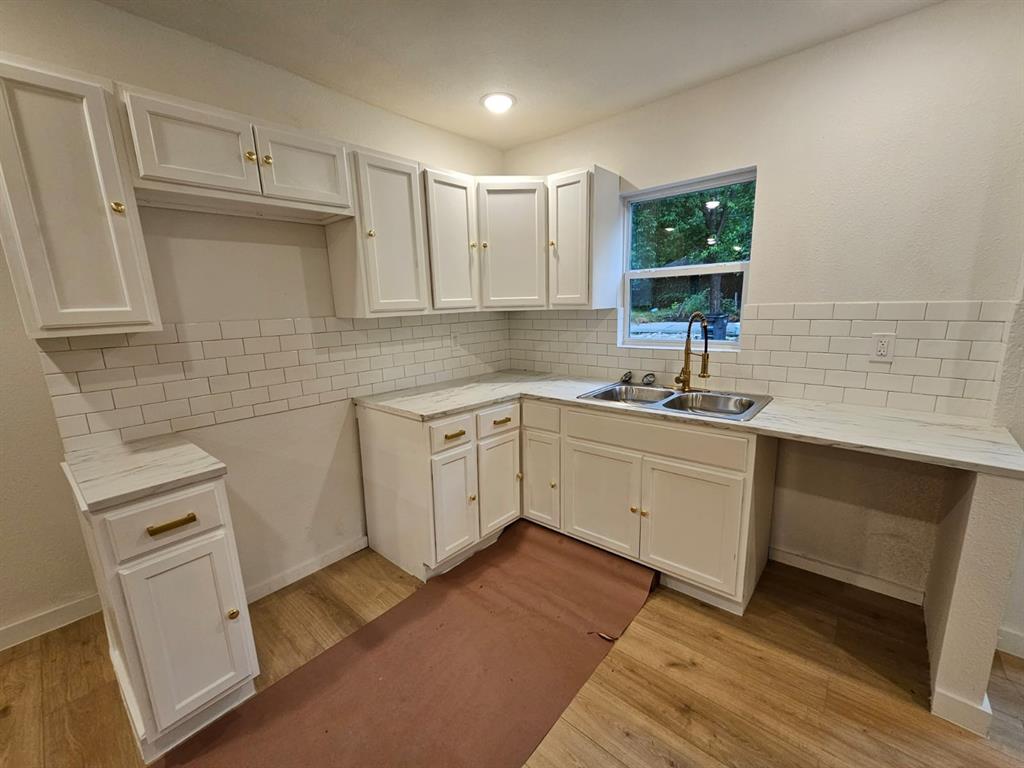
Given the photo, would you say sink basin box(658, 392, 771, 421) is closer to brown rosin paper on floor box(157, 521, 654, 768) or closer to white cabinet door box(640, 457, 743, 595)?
white cabinet door box(640, 457, 743, 595)

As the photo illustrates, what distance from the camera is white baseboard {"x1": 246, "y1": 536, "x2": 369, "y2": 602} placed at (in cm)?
214

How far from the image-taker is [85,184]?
138 centimetres

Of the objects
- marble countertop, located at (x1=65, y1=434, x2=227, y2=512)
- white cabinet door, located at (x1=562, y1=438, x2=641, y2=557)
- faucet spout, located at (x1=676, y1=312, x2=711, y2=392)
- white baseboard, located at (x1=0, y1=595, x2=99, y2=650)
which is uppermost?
faucet spout, located at (x1=676, y1=312, x2=711, y2=392)

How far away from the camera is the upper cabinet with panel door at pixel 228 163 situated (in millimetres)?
1478

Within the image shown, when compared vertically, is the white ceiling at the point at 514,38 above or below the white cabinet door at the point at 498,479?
above

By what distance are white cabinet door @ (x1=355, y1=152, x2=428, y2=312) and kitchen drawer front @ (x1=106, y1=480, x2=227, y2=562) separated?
1.12 m

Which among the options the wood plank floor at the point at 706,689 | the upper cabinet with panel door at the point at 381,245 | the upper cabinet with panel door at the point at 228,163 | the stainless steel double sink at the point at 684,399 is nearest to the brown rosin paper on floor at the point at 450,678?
the wood plank floor at the point at 706,689

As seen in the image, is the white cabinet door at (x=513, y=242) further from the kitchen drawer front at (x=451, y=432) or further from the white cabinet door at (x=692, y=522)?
the white cabinet door at (x=692, y=522)

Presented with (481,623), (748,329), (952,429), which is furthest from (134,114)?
(952,429)

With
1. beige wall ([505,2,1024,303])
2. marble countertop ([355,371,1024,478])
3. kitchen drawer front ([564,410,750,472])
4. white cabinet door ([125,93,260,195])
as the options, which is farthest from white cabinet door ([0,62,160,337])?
beige wall ([505,2,1024,303])

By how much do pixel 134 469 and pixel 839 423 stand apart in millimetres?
2683

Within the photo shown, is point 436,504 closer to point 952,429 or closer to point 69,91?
point 69,91

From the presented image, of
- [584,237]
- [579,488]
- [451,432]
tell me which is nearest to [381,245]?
[451,432]

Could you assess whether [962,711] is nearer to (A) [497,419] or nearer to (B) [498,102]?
(A) [497,419]
